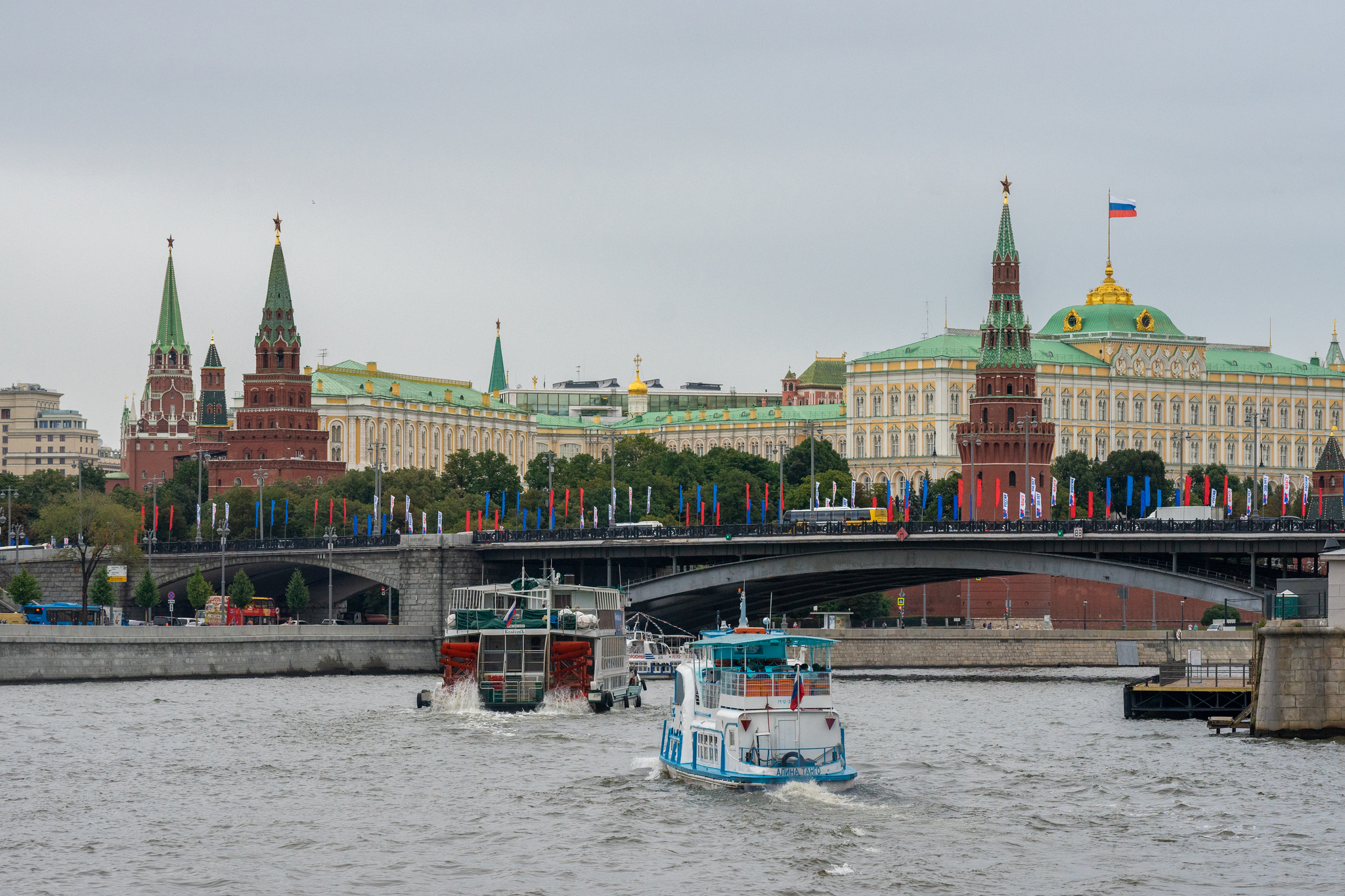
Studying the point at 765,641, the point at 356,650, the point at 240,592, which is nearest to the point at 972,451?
the point at 240,592

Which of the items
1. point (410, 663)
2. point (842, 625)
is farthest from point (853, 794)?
point (842, 625)

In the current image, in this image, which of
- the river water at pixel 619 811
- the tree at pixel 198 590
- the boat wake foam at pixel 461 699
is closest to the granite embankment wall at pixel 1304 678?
the river water at pixel 619 811

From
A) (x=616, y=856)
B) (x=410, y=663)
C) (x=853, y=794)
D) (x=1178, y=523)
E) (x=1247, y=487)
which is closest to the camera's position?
(x=616, y=856)

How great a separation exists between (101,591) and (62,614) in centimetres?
649

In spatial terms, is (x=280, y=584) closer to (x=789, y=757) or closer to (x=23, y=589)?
(x=23, y=589)

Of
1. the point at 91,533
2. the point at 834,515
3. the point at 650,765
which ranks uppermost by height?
the point at 834,515

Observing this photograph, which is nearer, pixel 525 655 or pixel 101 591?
pixel 525 655

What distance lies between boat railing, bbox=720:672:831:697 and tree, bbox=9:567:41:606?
232 ft

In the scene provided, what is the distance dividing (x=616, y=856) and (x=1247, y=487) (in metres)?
157

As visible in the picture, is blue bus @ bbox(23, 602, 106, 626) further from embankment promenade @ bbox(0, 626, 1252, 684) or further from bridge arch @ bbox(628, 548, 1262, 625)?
bridge arch @ bbox(628, 548, 1262, 625)

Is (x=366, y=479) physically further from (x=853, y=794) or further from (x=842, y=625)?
(x=853, y=794)

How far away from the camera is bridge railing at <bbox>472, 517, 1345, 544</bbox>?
318ft

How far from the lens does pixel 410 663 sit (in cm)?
10938

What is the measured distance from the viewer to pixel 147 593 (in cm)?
12681
